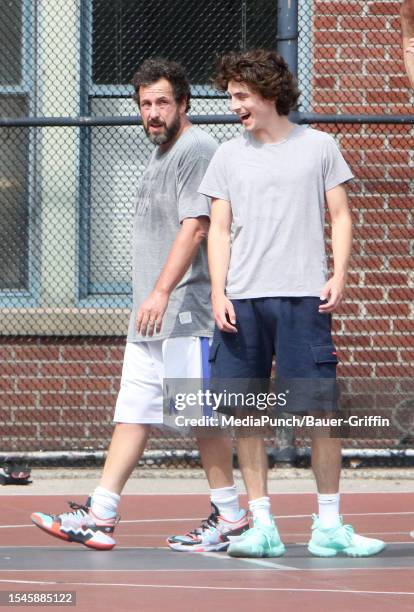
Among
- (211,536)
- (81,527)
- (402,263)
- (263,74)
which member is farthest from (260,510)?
(402,263)

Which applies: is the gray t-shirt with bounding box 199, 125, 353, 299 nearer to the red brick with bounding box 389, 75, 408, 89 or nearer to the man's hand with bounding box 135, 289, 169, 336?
the man's hand with bounding box 135, 289, 169, 336

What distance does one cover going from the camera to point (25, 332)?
8.85m

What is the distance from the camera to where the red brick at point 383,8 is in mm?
8766

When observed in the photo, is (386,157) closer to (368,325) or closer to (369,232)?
(369,232)

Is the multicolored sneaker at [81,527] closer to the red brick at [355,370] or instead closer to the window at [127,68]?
the red brick at [355,370]

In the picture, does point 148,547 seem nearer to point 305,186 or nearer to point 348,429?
point 348,429

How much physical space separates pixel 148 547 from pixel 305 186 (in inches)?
66.7

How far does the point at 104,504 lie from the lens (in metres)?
5.99

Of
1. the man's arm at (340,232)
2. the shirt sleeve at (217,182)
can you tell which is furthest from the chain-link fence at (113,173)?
the man's arm at (340,232)

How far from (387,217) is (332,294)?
321cm

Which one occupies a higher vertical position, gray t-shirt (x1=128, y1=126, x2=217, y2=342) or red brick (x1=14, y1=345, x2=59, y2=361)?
gray t-shirt (x1=128, y1=126, x2=217, y2=342)

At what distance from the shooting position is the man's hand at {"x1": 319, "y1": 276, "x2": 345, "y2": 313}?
561 centimetres

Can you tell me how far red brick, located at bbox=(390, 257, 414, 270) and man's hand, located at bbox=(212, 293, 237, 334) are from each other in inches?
129

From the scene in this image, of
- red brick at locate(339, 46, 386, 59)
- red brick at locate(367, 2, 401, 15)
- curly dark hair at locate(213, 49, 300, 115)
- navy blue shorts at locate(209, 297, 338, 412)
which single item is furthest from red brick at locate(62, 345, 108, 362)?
curly dark hair at locate(213, 49, 300, 115)
